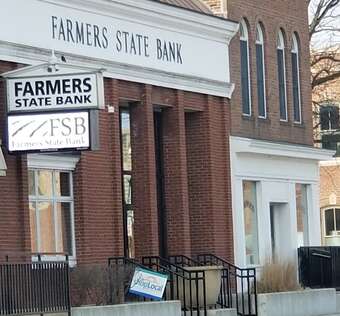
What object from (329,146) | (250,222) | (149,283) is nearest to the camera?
(149,283)

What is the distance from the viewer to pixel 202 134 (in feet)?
103

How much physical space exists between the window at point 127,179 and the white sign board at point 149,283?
330 centimetres

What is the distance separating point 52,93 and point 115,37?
4507 millimetres

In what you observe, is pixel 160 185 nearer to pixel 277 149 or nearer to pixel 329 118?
pixel 277 149

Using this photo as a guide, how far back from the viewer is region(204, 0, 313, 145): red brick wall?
32.8 m

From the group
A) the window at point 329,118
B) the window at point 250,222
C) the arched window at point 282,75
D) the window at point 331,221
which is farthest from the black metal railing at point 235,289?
the window at point 331,221

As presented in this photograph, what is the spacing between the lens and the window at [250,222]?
109ft

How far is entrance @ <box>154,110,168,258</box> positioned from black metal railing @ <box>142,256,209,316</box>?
2.93m

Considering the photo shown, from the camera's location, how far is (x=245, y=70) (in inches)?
1319

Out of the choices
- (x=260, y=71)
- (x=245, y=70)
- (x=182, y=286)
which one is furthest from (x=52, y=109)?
(x=260, y=71)

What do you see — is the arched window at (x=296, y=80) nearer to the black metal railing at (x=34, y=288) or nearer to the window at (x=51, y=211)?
the window at (x=51, y=211)

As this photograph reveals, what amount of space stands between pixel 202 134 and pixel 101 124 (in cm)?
472

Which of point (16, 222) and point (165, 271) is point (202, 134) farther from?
point (16, 222)

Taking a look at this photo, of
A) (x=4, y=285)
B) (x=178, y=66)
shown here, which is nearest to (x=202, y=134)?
(x=178, y=66)
